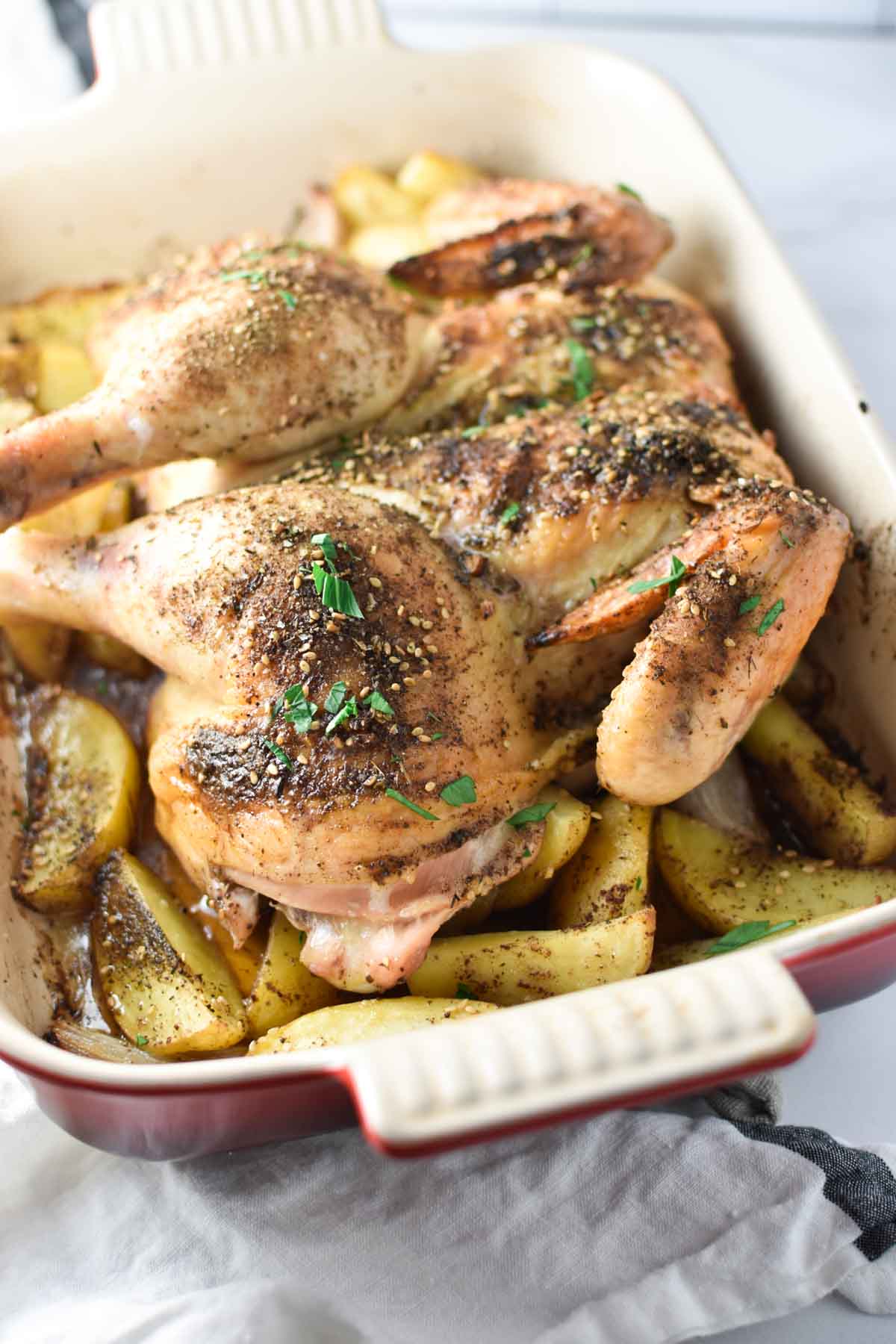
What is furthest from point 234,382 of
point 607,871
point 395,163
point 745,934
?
point 395,163

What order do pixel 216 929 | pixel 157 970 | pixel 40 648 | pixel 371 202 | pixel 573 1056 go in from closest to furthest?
pixel 573 1056, pixel 157 970, pixel 216 929, pixel 40 648, pixel 371 202

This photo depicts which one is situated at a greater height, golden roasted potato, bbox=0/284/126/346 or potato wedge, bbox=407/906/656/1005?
golden roasted potato, bbox=0/284/126/346

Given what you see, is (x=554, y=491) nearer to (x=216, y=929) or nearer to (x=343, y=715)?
(x=343, y=715)

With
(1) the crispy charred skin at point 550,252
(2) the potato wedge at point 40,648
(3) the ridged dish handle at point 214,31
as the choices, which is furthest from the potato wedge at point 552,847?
(3) the ridged dish handle at point 214,31

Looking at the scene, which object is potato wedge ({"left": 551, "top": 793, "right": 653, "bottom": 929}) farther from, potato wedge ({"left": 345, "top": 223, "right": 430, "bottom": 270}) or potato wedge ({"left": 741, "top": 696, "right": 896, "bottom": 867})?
potato wedge ({"left": 345, "top": 223, "right": 430, "bottom": 270})

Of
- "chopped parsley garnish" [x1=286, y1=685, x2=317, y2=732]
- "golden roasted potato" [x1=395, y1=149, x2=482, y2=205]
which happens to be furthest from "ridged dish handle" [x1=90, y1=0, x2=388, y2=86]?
"chopped parsley garnish" [x1=286, y1=685, x2=317, y2=732]

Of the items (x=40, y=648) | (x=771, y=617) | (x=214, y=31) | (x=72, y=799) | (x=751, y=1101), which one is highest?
(x=214, y=31)

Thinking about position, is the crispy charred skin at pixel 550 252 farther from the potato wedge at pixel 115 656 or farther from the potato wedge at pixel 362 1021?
the potato wedge at pixel 362 1021
